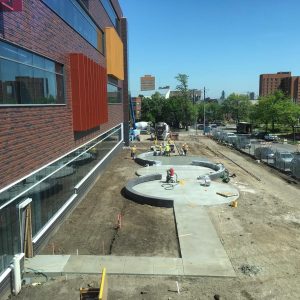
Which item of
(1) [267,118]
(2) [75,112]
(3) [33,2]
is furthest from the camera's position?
(1) [267,118]

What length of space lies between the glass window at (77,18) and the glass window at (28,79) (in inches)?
105

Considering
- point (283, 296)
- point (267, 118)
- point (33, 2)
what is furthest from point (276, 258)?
point (267, 118)

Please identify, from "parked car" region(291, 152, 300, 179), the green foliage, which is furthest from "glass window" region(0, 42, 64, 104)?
the green foliage

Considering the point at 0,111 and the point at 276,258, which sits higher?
the point at 0,111

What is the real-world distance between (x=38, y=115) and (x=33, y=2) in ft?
14.2

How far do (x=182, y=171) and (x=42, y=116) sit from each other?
17.4 m

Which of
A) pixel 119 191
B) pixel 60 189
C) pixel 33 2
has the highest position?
pixel 33 2

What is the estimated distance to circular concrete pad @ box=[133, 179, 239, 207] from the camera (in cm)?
2114

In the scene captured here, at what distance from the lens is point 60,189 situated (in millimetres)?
18094

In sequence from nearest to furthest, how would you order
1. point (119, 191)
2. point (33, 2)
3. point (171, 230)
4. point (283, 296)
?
point (283, 296) → point (33, 2) → point (171, 230) → point (119, 191)

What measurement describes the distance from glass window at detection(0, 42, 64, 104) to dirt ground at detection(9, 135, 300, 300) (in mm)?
5792

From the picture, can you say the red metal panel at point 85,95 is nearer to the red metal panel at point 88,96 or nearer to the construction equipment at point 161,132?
the red metal panel at point 88,96

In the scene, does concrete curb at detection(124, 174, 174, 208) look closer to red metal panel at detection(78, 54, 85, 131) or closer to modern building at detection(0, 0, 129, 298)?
modern building at detection(0, 0, 129, 298)

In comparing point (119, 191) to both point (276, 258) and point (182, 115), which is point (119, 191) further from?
point (182, 115)
